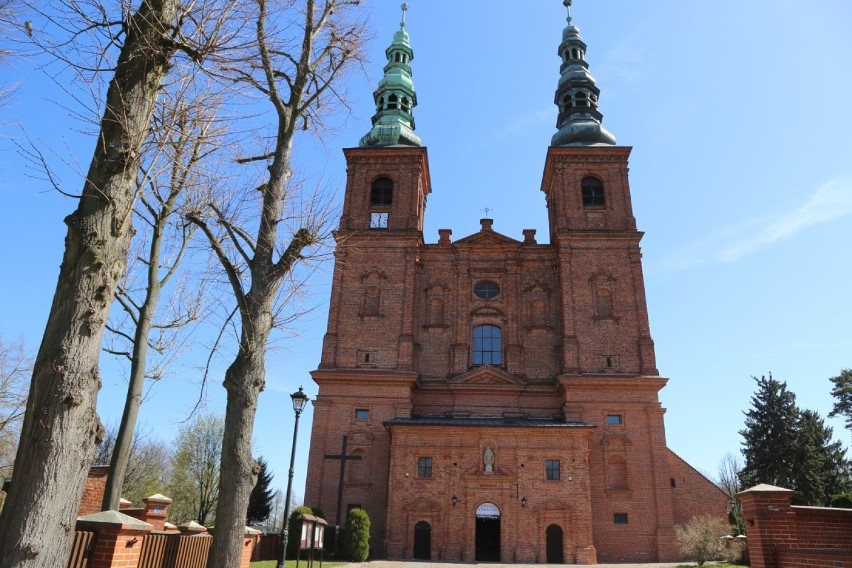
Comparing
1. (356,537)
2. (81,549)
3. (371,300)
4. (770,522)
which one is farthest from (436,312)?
(81,549)

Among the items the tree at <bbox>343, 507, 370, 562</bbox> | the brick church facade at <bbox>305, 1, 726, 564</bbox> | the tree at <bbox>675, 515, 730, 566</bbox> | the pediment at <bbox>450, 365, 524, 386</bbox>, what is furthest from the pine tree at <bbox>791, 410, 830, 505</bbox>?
Answer: the tree at <bbox>343, 507, 370, 562</bbox>

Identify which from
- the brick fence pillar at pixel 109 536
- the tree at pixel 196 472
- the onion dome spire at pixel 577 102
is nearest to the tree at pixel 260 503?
the tree at pixel 196 472

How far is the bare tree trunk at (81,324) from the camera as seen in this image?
4.93 metres

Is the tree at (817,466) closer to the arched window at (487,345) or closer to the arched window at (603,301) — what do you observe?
the arched window at (603,301)

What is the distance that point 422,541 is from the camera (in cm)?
2580

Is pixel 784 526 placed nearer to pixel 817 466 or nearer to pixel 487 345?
pixel 487 345


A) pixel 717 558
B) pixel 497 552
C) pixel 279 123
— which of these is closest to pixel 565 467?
pixel 497 552

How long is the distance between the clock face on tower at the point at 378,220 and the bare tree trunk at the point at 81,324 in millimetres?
26942

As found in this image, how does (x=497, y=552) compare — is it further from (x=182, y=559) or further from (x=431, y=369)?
(x=182, y=559)

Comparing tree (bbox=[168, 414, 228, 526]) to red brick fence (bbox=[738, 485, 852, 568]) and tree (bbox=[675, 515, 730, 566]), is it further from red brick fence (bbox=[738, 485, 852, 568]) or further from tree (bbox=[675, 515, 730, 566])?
red brick fence (bbox=[738, 485, 852, 568])

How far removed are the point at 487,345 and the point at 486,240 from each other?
5922 millimetres

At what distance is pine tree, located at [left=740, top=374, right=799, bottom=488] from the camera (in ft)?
115

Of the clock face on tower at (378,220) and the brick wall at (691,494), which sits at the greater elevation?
the clock face on tower at (378,220)

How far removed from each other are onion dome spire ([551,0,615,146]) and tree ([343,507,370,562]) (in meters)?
23.4
